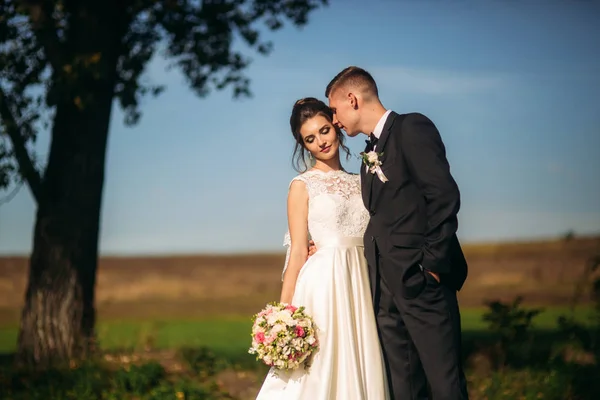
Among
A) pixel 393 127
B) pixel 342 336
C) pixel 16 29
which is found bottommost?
pixel 342 336

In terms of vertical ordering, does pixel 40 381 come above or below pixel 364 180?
below

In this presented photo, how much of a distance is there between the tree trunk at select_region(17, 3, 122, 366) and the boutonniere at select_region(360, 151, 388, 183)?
5.43m

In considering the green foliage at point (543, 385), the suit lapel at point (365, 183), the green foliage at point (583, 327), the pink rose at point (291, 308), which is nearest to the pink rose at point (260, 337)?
the pink rose at point (291, 308)

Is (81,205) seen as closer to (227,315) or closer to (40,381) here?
(40,381)

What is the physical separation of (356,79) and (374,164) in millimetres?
565

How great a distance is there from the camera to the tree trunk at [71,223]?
31.3ft

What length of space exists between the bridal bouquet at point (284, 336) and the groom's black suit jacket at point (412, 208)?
57 cm

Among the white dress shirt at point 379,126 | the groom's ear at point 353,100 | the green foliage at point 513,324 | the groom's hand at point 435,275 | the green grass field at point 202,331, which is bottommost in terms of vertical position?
the green grass field at point 202,331

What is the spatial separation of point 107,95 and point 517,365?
573 centimetres

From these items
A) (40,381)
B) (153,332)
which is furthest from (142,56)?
(40,381)

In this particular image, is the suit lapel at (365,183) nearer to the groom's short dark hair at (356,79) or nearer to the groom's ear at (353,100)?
the groom's ear at (353,100)

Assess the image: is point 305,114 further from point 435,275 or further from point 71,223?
point 71,223

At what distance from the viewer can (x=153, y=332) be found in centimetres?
1018

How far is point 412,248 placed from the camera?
4.64 m
